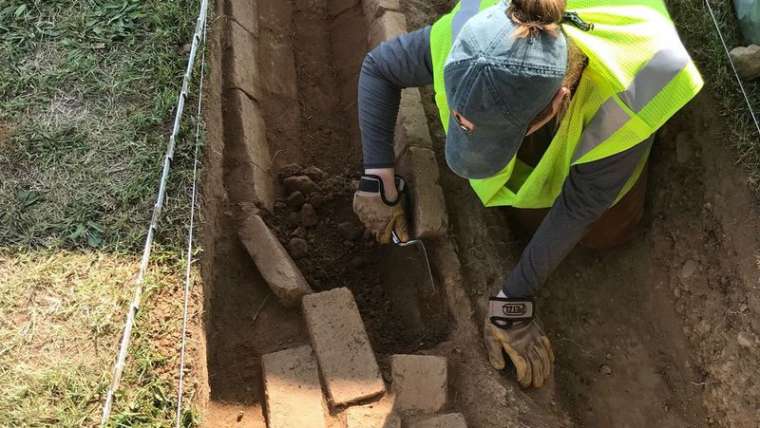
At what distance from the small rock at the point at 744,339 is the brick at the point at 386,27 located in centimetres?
204

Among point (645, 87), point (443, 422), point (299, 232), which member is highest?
point (645, 87)

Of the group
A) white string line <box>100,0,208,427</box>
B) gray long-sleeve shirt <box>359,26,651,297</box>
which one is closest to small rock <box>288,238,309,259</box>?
gray long-sleeve shirt <box>359,26,651,297</box>

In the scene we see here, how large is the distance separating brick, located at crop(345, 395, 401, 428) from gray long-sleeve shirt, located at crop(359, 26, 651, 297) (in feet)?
2.17

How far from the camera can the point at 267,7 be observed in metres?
3.80

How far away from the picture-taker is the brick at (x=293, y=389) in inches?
93.1

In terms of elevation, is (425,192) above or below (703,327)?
above

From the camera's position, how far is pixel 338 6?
13.0 ft

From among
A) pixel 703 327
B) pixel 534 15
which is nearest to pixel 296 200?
pixel 534 15

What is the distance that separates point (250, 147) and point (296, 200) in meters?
0.31

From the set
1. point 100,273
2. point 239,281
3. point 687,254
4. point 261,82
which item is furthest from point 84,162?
point 687,254

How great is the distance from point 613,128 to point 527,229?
1.13 meters

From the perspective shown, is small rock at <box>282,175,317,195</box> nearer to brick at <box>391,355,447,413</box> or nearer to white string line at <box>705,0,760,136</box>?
brick at <box>391,355,447,413</box>

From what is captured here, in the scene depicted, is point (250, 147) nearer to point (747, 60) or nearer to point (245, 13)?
point (245, 13)

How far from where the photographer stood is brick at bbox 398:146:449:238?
2854 mm
